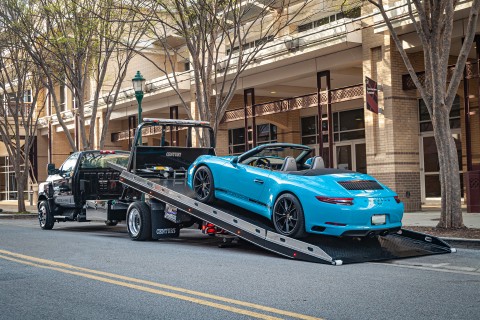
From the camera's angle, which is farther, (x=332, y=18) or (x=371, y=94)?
(x=332, y=18)

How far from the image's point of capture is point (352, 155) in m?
25.8

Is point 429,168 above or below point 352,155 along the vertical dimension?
below

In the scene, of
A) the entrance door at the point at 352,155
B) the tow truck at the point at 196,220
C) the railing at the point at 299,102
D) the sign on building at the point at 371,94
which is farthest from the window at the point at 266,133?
the tow truck at the point at 196,220

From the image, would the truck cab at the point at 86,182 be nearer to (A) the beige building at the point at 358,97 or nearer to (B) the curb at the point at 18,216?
(A) the beige building at the point at 358,97

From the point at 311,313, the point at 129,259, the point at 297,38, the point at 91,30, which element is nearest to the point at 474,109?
the point at 297,38

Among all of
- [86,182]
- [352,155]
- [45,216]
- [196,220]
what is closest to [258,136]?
[352,155]

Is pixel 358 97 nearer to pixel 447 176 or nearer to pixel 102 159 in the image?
pixel 447 176

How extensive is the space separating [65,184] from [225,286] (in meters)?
9.87

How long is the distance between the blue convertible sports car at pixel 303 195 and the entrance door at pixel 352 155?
576 inches

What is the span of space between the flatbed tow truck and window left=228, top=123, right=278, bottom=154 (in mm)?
15275

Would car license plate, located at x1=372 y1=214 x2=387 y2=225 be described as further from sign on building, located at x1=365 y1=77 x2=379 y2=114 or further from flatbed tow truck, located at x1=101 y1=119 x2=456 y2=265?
sign on building, located at x1=365 y1=77 x2=379 y2=114

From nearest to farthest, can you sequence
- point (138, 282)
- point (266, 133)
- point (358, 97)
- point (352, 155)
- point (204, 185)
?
1. point (138, 282)
2. point (204, 185)
3. point (358, 97)
4. point (352, 155)
5. point (266, 133)

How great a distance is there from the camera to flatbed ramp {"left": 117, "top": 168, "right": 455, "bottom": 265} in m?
9.27

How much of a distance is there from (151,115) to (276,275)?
27.4 metres
